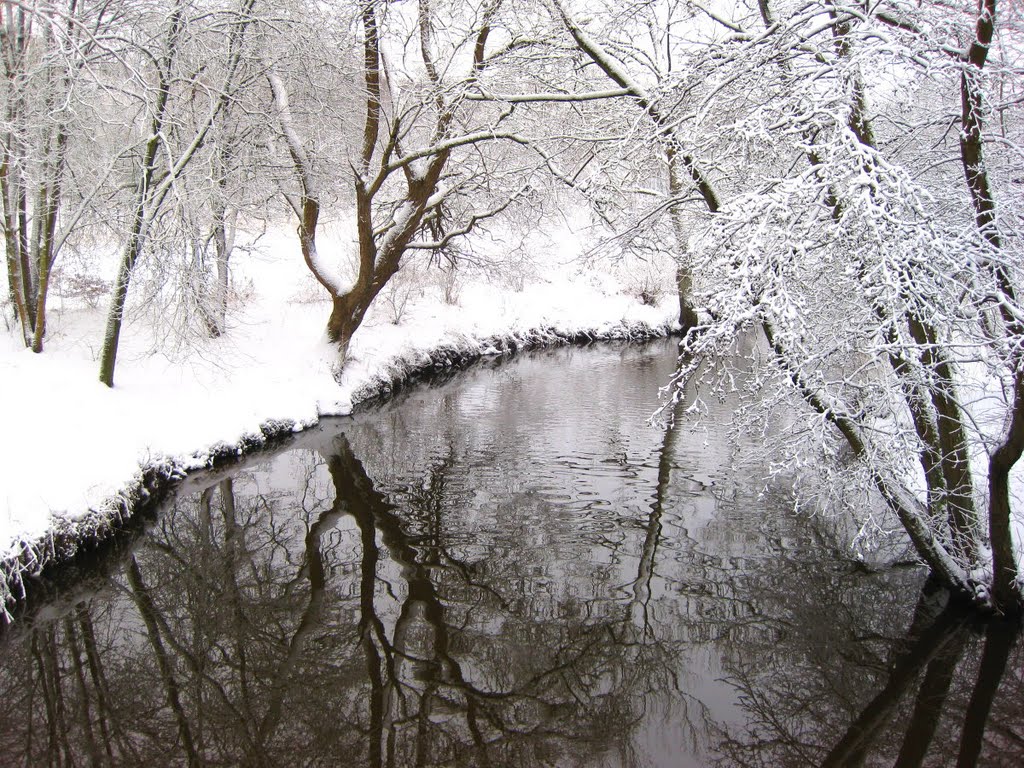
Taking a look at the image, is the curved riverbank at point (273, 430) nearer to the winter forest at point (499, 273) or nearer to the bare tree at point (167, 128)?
the winter forest at point (499, 273)

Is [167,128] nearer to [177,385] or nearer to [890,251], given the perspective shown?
[177,385]

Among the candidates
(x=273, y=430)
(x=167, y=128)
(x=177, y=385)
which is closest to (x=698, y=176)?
(x=167, y=128)

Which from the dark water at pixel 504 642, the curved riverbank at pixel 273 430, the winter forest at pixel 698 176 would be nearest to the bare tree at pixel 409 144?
the winter forest at pixel 698 176

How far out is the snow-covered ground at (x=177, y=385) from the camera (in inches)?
304

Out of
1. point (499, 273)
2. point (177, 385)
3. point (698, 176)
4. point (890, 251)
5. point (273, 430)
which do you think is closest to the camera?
point (890, 251)

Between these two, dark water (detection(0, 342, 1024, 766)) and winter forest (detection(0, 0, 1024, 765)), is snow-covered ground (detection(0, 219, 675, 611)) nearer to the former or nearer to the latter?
winter forest (detection(0, 0, 1024, 765))

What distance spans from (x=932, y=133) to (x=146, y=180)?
978cm

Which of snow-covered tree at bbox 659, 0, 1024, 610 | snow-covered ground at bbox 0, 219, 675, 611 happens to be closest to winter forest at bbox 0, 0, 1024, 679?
snow-covered tree at bbox 659, 0, 1024, 610

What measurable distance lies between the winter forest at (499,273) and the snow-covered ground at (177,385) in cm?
6

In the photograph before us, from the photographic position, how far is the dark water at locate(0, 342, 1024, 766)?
5.05 metres

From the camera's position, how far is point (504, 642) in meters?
6.24

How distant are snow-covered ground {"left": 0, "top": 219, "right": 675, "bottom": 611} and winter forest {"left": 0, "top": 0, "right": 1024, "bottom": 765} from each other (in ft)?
0.21

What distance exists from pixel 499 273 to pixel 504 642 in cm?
1185

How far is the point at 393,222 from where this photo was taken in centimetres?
1456
